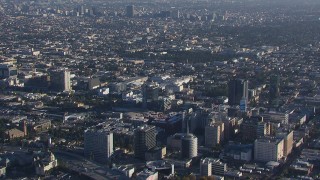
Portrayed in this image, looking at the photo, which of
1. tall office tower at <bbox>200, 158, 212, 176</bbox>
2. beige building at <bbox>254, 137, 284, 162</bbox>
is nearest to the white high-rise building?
beige building at <bbox>254, 137, 284, 162</bbox>

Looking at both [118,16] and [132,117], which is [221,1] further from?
[132,117]

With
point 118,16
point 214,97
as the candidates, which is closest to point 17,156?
point 214,97

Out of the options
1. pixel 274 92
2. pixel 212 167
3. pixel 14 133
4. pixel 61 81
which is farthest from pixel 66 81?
pixel 212 167

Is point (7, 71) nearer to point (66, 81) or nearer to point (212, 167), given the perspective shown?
point (66, 81)

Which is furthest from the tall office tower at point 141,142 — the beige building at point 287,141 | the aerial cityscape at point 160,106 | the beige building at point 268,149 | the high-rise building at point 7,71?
the high-rise building at point 7,71

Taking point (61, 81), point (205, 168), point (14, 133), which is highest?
point (205, 168)

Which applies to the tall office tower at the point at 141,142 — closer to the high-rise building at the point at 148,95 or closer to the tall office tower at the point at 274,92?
the high-rise building at the point at 148,95
